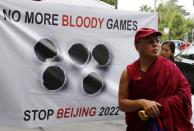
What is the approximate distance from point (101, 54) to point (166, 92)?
1.96m

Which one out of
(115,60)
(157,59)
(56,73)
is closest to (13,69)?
(56,73)

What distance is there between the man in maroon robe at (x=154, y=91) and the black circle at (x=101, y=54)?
1.69 metres

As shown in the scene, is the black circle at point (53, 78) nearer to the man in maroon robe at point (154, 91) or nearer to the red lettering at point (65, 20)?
the red lettering at point (65, 20)

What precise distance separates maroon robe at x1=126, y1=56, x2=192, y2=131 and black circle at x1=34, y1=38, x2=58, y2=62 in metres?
1.62

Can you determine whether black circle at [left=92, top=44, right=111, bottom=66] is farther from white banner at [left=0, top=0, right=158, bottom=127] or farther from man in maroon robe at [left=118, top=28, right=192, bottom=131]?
man in maroon robe at [left=118, top=28, right=192, bottom=131]

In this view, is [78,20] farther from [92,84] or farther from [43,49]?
[92,84]

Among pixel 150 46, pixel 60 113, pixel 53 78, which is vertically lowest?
pixel 60 113

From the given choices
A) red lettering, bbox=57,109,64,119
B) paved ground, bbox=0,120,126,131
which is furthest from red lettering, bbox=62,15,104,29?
paved ground, bbox=0,120,126,131

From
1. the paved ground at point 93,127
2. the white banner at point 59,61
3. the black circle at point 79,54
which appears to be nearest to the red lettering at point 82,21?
the white banner at point 59,61

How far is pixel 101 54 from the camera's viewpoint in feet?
18.7

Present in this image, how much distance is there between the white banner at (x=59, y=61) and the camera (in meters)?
5.14

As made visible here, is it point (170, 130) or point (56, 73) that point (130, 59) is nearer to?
point (56, 73)

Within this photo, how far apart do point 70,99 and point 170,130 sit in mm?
1861

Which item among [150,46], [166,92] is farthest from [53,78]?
[166,92]
